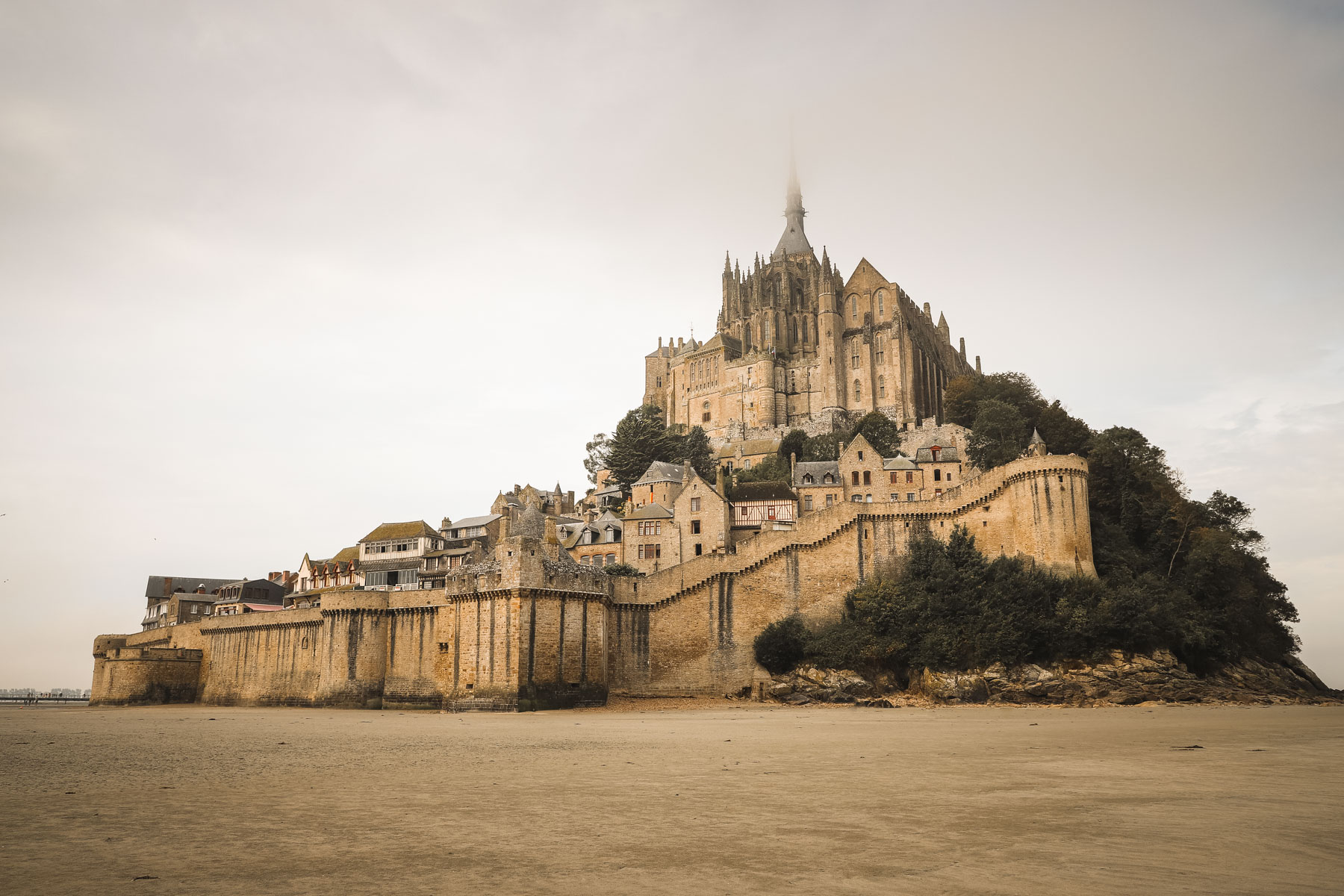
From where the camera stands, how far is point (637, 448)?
8519cm

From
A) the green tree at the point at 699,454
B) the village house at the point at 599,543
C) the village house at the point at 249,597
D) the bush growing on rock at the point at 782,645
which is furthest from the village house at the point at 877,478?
the village house at the point at 249,597

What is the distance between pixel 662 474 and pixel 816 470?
12.0 metres

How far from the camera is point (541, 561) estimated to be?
42.9 m

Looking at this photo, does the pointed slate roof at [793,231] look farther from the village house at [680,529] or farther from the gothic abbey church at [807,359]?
the village house at [680,529]

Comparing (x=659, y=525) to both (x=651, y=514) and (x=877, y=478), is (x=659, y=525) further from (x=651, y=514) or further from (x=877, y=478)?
(x=877, y=478)

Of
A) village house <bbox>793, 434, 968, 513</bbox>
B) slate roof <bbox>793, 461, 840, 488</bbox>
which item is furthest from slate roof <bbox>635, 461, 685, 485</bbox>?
village house <bbox>793, 434, 968, 513</bbox>

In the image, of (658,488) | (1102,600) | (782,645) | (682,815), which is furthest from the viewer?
(658,488)

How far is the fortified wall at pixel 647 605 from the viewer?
42.8 m

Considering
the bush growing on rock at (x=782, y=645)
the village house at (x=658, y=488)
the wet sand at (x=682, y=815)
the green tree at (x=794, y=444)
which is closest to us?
the wet sand at (x=682, y=815)

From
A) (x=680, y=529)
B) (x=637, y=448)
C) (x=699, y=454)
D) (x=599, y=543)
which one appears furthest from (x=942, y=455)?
(x=637, y=448)

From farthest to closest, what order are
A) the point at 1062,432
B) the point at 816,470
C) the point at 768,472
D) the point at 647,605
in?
the point at 768,472, the point at 816,470, the point at 1062,432, the point at 647,605

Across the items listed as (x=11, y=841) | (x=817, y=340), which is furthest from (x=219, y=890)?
(x=817, y=340)

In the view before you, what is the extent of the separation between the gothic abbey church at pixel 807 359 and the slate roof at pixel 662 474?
849 inches

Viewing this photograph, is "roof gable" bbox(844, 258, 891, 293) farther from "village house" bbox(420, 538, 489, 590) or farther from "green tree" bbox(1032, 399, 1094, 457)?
"village house" bbox(420, 538, 489, 590)
